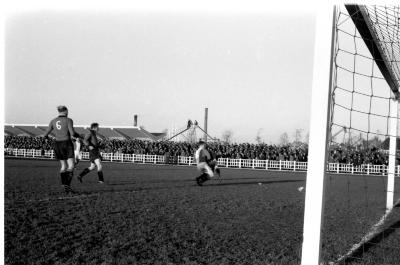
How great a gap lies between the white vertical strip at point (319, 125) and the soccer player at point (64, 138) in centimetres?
657

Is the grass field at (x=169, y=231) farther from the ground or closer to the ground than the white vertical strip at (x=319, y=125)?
closer to the ground

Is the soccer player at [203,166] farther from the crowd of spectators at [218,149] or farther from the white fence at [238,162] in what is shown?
the white fence at [238,162]

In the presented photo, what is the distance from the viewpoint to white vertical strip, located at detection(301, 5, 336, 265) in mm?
2525

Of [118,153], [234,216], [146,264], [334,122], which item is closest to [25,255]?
[146,264]

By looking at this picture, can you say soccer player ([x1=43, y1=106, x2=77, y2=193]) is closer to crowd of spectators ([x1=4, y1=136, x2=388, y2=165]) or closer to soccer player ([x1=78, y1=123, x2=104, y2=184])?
soccer player ([x1=78, y1=123, x2=104, y2=184])

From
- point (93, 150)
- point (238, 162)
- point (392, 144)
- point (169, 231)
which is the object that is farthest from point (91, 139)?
point (238, 162)

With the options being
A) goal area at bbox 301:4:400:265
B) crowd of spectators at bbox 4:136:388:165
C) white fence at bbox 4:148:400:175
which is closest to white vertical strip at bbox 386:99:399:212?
goal area at bbox 301:4:400:265

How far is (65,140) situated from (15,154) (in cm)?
3194

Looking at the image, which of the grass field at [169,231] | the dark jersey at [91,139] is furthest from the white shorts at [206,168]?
the grass field at [169,231]

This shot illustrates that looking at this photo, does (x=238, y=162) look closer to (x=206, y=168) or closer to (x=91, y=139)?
(x=206, y=168)

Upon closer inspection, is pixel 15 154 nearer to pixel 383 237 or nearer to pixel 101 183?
pixel 101 183

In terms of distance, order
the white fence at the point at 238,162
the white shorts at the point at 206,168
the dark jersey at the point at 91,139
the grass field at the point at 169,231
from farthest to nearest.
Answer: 1. the white fence at the point at 238,162
2. the white shorts at the point at 206,168
3. the dark jersey at the point at 91,139
4. the grass field at the point at 169,231

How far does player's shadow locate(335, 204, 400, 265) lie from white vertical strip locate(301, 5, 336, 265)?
1473mm

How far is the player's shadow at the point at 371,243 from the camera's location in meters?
3.97
